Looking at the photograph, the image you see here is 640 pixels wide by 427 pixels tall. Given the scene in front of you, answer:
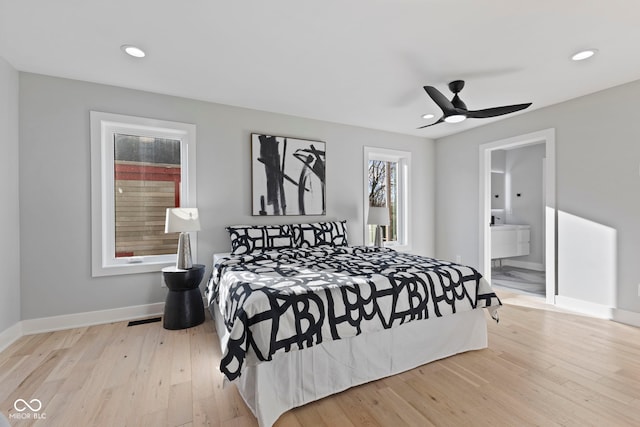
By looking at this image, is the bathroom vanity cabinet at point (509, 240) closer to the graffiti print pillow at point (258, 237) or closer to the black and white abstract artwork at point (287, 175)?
the black and white abstract artwork at point (287, 175)

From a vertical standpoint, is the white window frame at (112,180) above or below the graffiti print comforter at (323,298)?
above

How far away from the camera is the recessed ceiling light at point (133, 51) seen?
7.40 ft

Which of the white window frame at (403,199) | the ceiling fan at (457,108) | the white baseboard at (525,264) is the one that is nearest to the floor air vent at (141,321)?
the white window frame at (403,199)

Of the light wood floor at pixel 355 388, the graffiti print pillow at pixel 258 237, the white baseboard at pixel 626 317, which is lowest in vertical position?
the light wood floor at pixel 355 388

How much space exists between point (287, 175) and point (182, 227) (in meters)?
1.46

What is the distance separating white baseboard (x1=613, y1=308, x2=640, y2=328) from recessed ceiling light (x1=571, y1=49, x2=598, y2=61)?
2.53 metres

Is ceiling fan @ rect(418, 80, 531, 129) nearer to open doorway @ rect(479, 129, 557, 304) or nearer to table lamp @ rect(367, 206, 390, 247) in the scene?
open doorway @ rect(479, 129, 557, 304)

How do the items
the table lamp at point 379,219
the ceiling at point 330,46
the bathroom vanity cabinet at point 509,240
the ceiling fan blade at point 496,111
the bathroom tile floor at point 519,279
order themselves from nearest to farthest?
the ceiling at point 330,46, the ceiling fan blade at point 496,111, the table lamp at point 379,219, the bathroom tile floor at point 519,279, the bathroom vanity cabinet at point 509,240

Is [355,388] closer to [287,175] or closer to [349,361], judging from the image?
[349,361]

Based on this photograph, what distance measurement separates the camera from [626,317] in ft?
9.49

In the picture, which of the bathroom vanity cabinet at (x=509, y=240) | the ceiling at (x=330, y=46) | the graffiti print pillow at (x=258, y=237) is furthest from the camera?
the bathroom vanity cabinet at (x=509, y=240)

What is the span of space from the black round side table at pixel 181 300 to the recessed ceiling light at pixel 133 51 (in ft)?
6.32

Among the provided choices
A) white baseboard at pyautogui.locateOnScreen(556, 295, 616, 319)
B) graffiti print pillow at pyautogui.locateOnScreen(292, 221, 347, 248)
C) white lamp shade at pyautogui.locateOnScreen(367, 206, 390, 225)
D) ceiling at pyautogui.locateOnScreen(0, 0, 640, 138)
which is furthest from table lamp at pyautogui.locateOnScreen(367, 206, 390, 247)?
white baseboard at pyautogui.locateOnScreen(556, 295, 616, 319)

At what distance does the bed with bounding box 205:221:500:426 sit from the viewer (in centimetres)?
157
